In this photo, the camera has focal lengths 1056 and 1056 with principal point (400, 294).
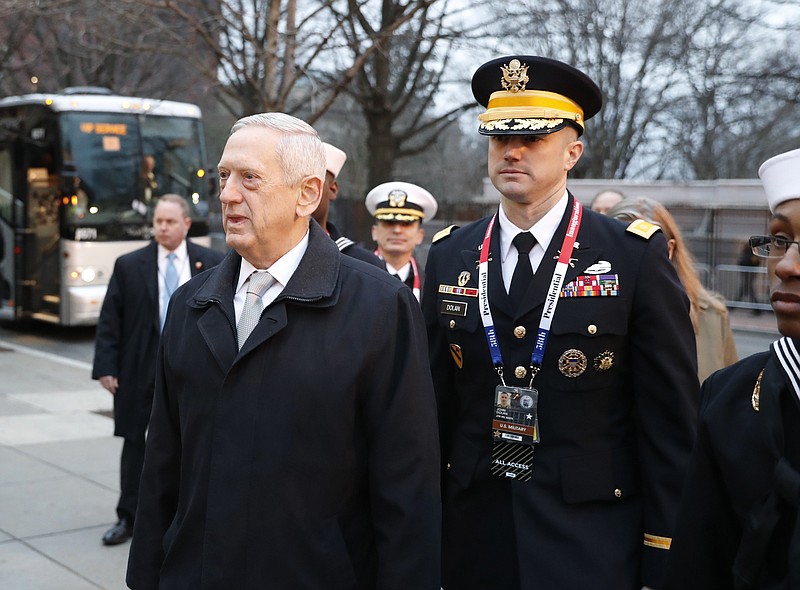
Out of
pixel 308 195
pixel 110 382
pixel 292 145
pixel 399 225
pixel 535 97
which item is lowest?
pixel 110 382

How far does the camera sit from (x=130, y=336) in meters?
6.44

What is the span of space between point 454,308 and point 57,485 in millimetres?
5024

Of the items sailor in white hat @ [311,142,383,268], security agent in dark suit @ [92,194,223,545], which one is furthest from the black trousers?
sailor in white hat @ [311,142,383,268]

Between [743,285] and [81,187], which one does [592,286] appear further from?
[743,285]

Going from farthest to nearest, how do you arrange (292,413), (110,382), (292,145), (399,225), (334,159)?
(399,225) → (110,382) → (334,159) → (292,145) → (292,413)

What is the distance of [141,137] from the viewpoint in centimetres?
1631

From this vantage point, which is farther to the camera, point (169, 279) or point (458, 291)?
point (169, 279)

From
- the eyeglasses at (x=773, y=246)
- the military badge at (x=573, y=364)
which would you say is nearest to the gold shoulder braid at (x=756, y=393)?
the eyeglasses at (x=773, y=246)

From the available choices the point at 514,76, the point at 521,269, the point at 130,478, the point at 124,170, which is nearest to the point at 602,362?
the point at 521,269

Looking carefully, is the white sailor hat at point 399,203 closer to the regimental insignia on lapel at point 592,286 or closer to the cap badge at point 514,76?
the cap badge at point 514,76

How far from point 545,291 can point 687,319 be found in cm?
44

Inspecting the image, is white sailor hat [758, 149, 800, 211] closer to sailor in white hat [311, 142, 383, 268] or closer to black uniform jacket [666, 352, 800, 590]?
black uniform jacket [666, 352, 800, 590]

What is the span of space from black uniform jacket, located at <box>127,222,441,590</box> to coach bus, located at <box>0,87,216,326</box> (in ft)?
43.3

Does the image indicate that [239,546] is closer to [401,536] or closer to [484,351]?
[401,536]
